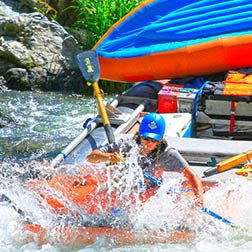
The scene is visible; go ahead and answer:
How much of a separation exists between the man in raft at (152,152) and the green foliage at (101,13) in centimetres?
540

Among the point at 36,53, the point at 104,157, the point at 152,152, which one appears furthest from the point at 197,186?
the point at 36,53

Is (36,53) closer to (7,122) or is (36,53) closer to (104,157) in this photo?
(7,122)

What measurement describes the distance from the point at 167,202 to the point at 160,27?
9.42ft

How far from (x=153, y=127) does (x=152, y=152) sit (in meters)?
0.19

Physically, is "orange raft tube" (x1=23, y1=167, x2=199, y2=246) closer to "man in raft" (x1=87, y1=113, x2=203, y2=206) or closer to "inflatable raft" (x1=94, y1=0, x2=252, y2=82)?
"man in raft" (x1=87, y1=113, x2=203, y2=206)

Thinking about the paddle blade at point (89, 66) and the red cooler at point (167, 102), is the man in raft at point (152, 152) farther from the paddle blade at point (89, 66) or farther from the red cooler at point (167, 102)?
the red cooler at point (167, 102)

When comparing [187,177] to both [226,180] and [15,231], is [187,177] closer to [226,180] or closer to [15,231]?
[226,180]

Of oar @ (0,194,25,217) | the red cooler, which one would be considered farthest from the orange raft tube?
the red cooler

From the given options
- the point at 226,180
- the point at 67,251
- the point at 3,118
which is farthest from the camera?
the point at 3,118

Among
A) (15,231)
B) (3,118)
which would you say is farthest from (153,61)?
(15,231)

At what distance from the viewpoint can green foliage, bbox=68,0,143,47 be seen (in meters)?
10.3

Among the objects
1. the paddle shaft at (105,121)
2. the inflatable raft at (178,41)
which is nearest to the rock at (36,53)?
the inflatable raft at (178,41)

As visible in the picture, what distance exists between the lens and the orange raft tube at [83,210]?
4891 mm

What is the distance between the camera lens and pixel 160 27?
7.43 m
